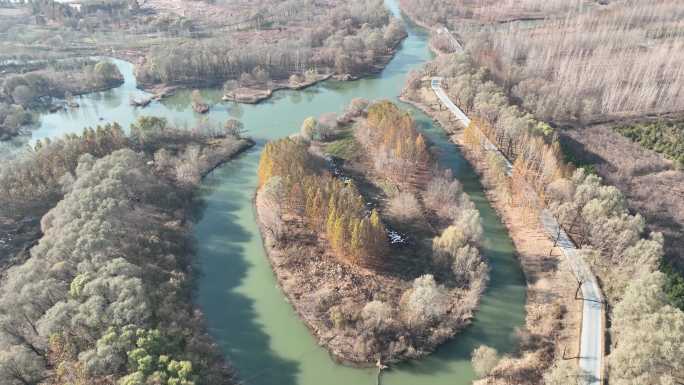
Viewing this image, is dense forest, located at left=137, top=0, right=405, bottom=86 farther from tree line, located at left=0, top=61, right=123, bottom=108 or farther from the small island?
the small island

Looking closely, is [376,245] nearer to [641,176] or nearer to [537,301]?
[537,301]

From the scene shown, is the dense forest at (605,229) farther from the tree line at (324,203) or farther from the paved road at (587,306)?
the tree line at (324,203)

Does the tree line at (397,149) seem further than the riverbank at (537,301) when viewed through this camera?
Yes

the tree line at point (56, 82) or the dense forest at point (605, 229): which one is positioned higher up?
the tree line at point (56, 82)

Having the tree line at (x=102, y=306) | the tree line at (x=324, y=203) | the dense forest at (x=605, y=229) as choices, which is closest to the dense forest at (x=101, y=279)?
the tree line at (x=102, y=306)

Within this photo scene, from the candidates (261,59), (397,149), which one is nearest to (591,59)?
(397,149)

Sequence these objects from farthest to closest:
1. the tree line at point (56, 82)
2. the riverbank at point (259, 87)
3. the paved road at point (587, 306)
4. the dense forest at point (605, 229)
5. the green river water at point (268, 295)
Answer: the riverbank at point (259, 87) → the tree line at point (56, 82) → the green river water at point (268, 295) → the paved road at point (587, 306) → the dense forest at point (605, 229)
